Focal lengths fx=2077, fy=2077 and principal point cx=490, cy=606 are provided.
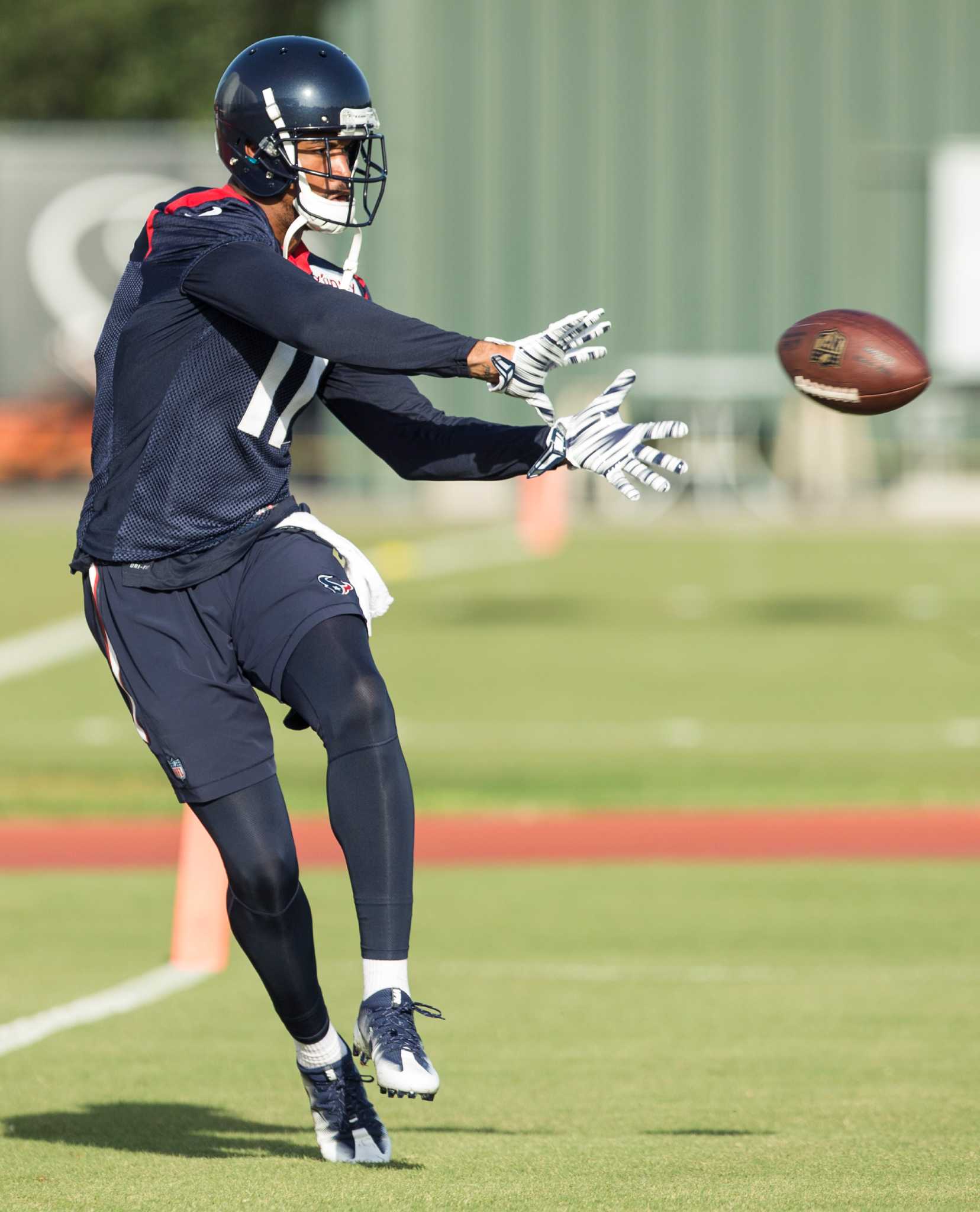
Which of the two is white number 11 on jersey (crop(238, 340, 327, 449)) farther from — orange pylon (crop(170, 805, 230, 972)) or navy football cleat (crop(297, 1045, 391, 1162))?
orange pylon (crop(170, 805, 230, 972))

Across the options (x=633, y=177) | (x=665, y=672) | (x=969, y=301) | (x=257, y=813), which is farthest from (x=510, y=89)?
(x=257, y=813)

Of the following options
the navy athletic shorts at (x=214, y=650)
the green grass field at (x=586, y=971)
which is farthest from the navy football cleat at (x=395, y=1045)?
the navy athletic shorts at (x=214, y=650)

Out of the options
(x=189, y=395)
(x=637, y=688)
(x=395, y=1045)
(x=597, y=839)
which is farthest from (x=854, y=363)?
(x=637, y=688)

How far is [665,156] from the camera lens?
3055 centimetres

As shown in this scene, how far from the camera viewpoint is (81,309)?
3008 cm

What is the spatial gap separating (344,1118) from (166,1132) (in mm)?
524

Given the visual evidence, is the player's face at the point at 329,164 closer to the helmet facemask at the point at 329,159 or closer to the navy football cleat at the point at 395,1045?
the helmet facemask at the point at 329,159

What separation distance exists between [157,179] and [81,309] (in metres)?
2.29

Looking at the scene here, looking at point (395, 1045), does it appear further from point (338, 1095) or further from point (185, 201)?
point (185, 201)

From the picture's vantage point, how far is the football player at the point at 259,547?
405cm

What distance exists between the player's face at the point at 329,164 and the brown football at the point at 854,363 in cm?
101

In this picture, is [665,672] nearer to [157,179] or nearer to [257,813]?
[257,813]

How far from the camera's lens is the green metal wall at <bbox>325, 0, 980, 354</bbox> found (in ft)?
99.2

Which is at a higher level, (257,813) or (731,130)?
(257,813)
